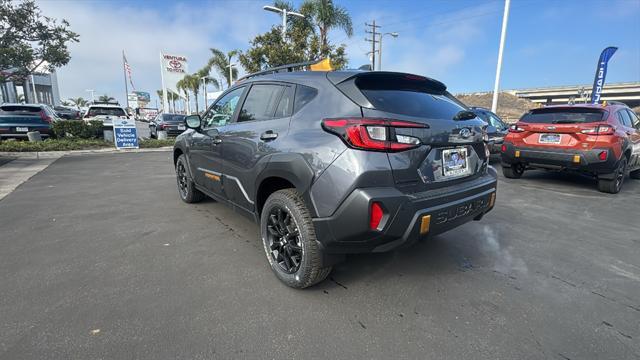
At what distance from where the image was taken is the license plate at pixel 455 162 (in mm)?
2465

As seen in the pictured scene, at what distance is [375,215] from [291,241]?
2.76 feet

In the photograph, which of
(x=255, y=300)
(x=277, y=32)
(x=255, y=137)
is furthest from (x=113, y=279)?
(x=277, y=32)

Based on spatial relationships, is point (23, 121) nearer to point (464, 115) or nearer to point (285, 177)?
point (285, 177)

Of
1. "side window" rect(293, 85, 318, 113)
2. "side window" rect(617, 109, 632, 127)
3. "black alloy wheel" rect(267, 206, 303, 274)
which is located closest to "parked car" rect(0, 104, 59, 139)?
"black alloy wheel" rect(267, 206, 303, 274)

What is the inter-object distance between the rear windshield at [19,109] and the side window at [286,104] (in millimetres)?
13388

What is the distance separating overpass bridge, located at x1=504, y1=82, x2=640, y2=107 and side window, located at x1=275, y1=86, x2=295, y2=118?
77.0 m

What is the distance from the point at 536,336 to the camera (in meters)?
2.12

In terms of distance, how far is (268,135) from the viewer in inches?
109

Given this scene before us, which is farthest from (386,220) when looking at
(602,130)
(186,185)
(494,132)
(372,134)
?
(494,132)

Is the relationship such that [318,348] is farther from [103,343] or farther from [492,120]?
[492,120]

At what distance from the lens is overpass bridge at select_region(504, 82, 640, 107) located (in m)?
67.7

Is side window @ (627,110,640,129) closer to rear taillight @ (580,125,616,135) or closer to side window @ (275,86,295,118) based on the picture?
rear taillight @ (580,125,616,135)

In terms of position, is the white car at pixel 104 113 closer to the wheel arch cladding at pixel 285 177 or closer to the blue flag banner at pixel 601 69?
the wheel arch cladding at pixel 285 177

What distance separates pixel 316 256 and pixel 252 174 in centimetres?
101
